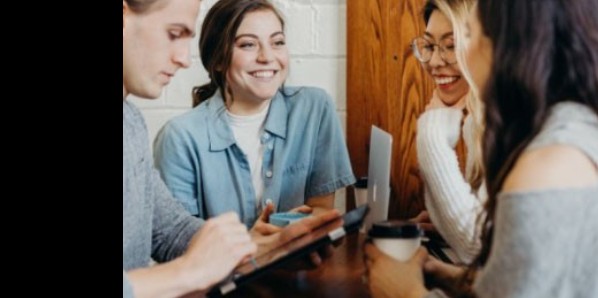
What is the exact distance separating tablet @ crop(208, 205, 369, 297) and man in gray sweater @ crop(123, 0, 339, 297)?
14 mm

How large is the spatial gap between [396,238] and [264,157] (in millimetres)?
381

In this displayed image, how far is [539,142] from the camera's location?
46 cm

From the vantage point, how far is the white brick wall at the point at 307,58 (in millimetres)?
972

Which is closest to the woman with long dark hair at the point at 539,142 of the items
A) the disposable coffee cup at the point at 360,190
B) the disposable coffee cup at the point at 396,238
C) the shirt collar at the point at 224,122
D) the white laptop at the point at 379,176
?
the disposable coffee cup at the point at 396,238

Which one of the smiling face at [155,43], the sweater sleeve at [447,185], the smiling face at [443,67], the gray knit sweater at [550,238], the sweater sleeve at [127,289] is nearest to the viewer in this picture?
the gray knit sweater at [550,238]

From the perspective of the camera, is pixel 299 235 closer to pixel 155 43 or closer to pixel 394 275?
pixel 394 275

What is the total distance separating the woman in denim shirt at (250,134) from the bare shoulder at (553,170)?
55 centimetres

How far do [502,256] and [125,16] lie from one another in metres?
0.42

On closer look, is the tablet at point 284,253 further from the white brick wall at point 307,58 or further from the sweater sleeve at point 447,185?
the white brick wall at point 307,58

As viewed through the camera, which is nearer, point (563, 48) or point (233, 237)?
point (563, 48)

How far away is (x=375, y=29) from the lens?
0.97 metres

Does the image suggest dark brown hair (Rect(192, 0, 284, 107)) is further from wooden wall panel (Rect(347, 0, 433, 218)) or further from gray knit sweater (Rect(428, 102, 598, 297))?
gray knit sweater (Rect(428, 102, 598, 297))
